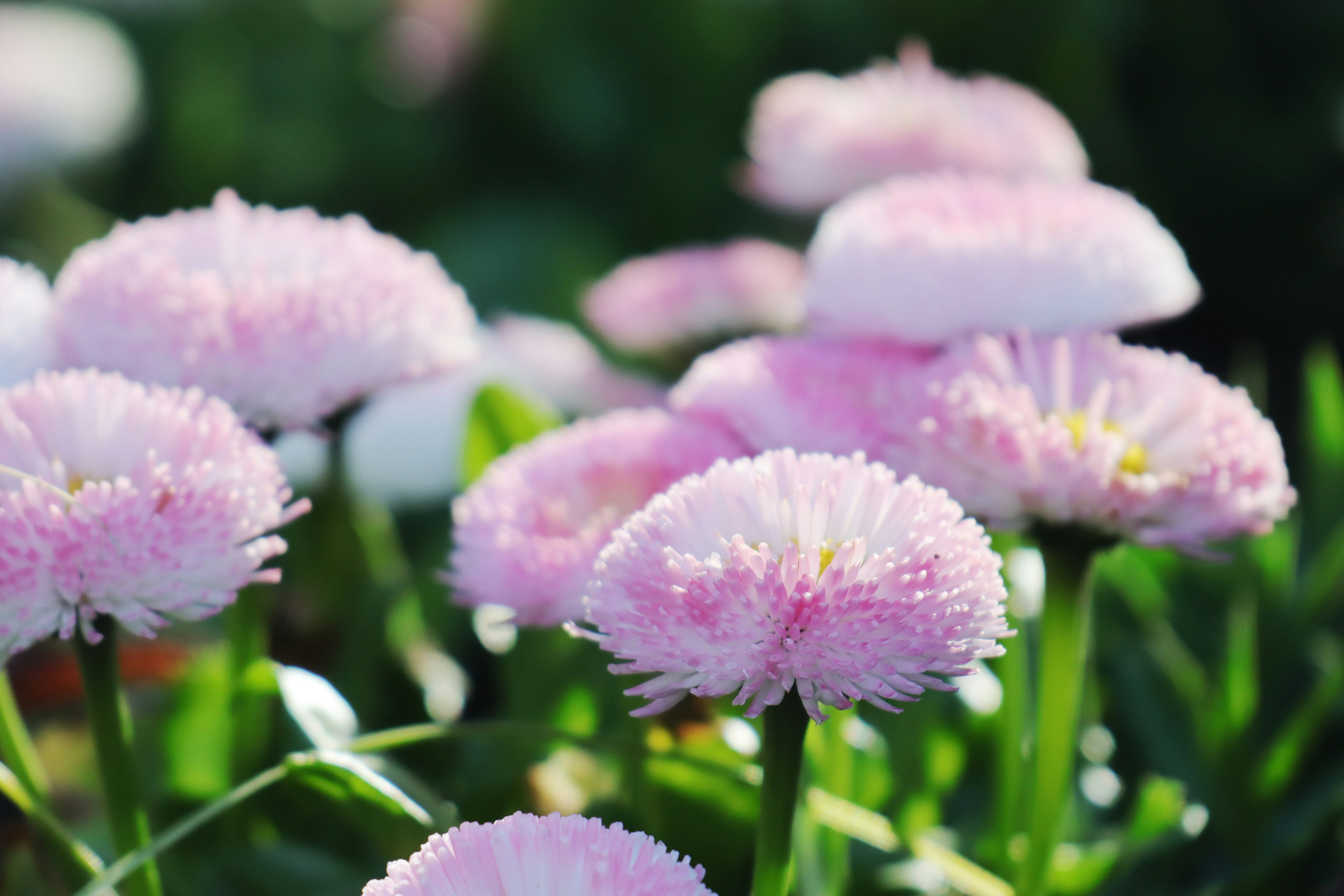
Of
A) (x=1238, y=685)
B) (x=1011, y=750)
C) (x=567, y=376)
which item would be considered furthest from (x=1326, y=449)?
(x=567, y=376)

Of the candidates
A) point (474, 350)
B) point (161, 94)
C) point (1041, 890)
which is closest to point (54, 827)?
point (474, 350)

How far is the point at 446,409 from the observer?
0.81m

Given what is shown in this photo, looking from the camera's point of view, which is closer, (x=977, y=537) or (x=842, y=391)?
(x=977, y=537)

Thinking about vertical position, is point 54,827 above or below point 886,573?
below

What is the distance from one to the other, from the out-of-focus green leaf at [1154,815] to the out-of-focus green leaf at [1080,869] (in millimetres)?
14

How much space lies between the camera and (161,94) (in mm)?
1900

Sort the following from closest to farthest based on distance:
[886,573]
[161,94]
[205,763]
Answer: [886,573] < [205,763] < [161,94]

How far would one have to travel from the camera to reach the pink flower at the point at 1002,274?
0.42m

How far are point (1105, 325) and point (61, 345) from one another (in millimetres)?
351

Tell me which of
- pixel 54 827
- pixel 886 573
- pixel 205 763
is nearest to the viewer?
pixel 886 573

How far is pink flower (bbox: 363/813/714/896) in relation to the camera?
257mm

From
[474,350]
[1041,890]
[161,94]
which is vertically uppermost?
[474,350]

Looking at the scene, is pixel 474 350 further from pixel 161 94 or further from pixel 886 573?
pixel 161 94

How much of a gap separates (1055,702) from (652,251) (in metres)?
1.23
